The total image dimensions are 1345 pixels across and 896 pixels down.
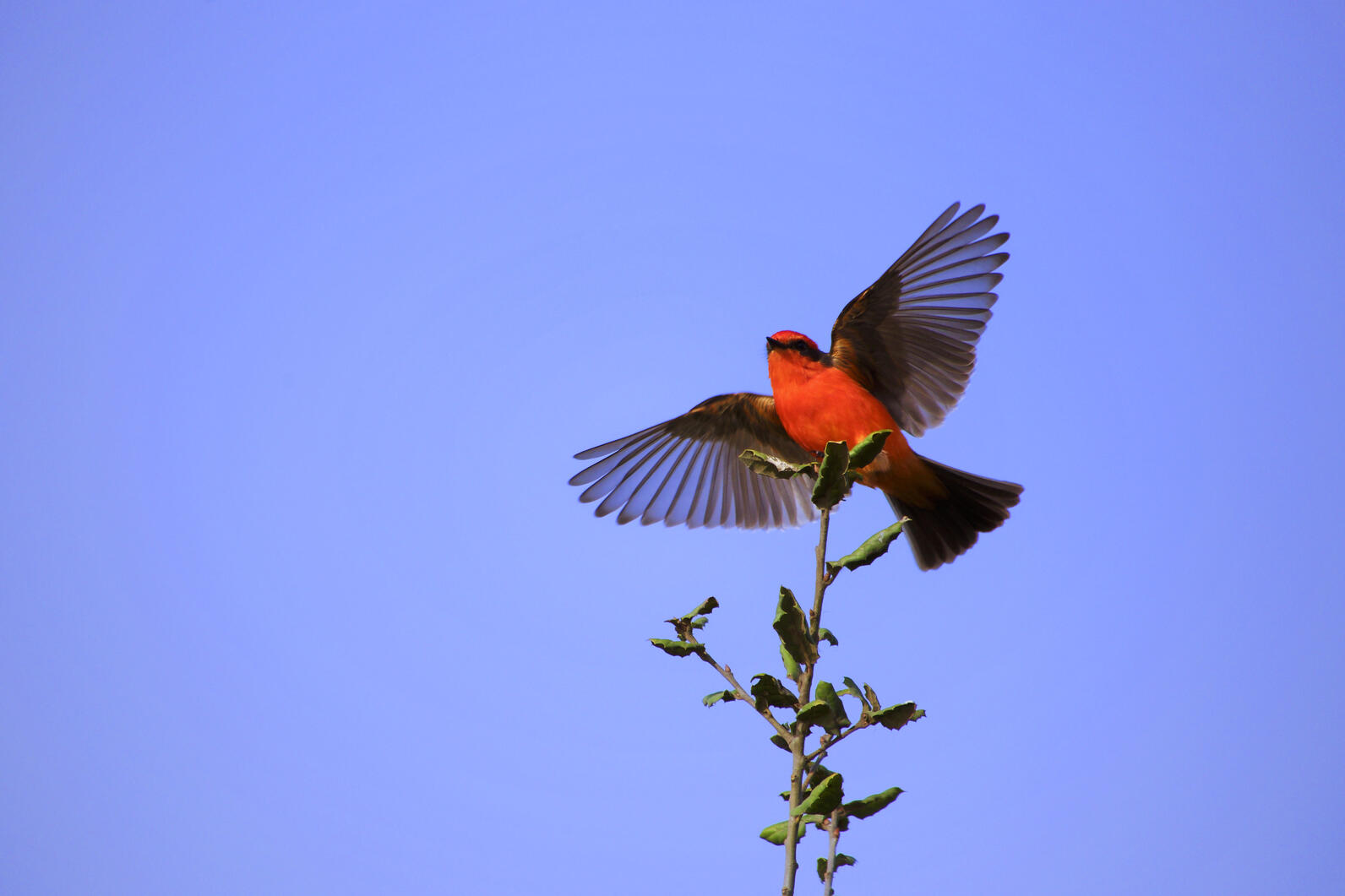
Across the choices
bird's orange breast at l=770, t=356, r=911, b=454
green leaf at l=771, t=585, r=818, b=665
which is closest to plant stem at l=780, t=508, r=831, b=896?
green leaf at l=771, t=585, r=818, b=665

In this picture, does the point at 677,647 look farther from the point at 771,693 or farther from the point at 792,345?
the point at 792,345

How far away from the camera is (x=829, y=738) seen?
7.39 feet

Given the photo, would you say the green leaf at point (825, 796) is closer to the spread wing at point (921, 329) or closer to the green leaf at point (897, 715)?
the green leaf at point (897, 715)

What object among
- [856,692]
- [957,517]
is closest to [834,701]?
[856,692]

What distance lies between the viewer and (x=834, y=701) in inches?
93.4

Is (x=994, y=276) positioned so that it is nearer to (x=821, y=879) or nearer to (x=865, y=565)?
(x=865, y=565)

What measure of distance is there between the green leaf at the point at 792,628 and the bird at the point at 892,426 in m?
2.84

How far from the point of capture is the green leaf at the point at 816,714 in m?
2.10

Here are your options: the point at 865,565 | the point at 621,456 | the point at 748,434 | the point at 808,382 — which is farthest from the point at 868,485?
the point at 865,565

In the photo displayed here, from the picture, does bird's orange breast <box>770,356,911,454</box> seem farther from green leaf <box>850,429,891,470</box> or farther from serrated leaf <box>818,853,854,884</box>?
serrated leaf <box>818,853,854,884</box>

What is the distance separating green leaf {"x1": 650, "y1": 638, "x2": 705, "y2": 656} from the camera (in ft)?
7.88

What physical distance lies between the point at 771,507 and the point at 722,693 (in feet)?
12.0

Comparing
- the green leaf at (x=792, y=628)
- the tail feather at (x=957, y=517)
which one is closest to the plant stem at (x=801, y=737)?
the green leaf at (x=792, y=628)

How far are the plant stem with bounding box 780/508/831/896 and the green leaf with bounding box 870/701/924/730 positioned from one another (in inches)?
7.3
